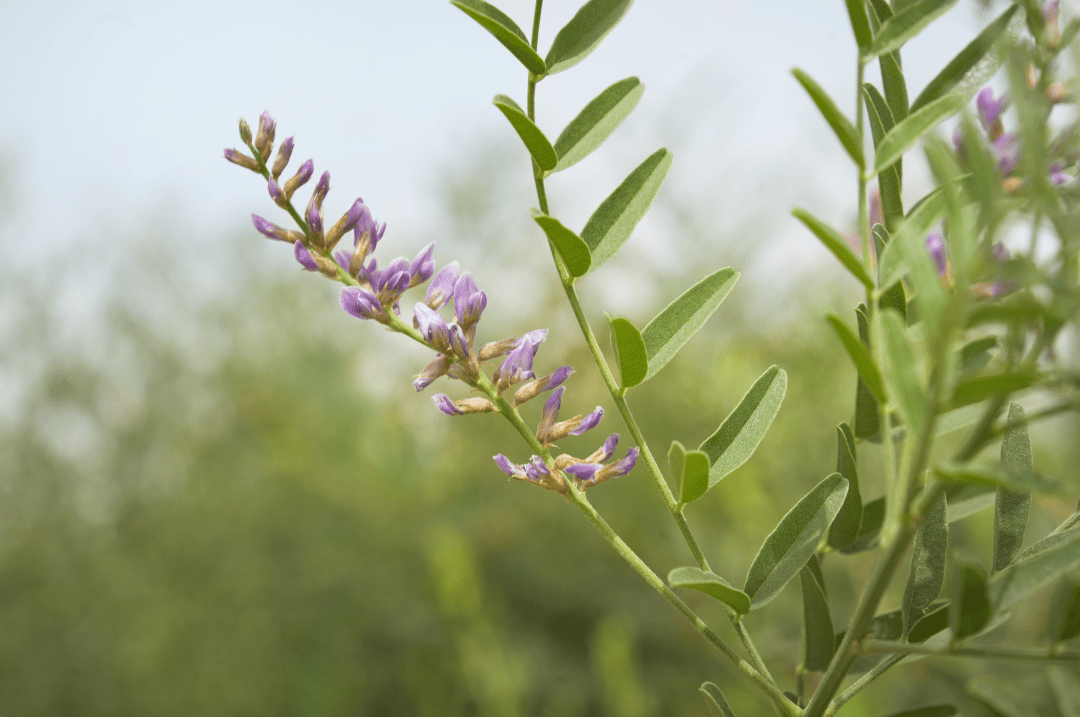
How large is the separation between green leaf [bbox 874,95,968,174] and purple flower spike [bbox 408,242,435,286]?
0.70ft

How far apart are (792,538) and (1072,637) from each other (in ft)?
0.33

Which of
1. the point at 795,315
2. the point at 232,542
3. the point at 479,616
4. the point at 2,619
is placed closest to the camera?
the point at 479,616

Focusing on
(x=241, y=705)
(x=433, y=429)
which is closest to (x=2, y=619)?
(x=241, y=705)

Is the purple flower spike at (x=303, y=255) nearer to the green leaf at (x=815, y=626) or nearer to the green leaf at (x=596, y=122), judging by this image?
the green leaf at (x=596, y=122)

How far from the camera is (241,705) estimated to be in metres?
2.24

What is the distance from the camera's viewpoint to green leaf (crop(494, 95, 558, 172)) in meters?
0.31

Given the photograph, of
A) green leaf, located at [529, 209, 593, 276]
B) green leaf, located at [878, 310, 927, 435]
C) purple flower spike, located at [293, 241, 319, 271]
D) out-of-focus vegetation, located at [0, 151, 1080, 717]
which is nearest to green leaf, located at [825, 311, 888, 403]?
green leaf, located at [878, 310, 927, 435]

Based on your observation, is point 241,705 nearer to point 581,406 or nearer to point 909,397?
point 581,406

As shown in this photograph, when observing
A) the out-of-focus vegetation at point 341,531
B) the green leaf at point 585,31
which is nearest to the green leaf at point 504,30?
the green leaf at point 585,31

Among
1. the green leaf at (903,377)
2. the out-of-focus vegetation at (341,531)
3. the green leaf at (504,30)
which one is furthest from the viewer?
the out-of-focus vegetation at (341,531)

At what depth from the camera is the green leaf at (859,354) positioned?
0.73 feet

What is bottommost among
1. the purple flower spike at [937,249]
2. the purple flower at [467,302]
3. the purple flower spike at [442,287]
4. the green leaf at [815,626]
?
the green leaf at [815,626]

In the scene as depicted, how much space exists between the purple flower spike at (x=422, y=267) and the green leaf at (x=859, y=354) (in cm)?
22

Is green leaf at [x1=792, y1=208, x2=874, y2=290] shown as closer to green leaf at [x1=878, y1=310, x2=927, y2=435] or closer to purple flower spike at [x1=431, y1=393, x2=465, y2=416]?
green leaf at [x1=878, y1=310, x2=927, y2=435]
